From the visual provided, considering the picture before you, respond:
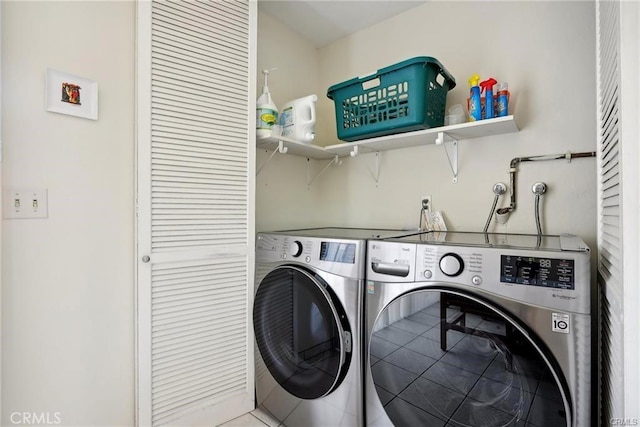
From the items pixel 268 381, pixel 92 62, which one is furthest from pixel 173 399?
pixel 92 62

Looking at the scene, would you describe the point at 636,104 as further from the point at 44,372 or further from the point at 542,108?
the point at 44,372

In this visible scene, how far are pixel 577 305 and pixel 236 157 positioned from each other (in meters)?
1.57

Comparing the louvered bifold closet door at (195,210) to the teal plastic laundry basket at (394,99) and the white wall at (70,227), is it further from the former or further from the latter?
the teal plastic laundry basket at (394,99)

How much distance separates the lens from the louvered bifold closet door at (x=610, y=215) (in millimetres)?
879

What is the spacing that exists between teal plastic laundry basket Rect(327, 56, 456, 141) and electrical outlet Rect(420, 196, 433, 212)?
1.52ft

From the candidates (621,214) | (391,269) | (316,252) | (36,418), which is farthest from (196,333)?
(621,214)

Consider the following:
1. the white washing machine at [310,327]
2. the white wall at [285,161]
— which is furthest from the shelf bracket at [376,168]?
the white washing machine at [310,327]

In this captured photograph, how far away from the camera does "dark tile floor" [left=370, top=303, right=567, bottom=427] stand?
3.16 ft

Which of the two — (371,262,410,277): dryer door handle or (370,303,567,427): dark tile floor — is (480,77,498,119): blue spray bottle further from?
(370,303,567,427): dark tile floor

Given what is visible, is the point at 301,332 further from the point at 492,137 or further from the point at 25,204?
the point at 492,137

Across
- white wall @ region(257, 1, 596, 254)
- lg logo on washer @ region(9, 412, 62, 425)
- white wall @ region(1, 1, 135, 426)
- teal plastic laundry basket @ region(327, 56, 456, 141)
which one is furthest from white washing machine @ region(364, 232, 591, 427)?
lg logo on washer @ region(9, 412, 62, 425)

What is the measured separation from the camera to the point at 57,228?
4.29ft

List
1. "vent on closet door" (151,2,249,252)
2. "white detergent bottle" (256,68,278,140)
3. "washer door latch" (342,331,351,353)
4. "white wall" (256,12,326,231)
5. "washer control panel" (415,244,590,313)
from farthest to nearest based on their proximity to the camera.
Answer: "white wall" (256,12,326,231), "white detergent bottle" (256,68,278,140), "vent on closet door" (151,2,249,252), "washer door latch" (342,331,351,353), "washer control panel" (415,244,590,313)

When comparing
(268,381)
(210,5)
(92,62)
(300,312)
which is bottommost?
(268,381)
